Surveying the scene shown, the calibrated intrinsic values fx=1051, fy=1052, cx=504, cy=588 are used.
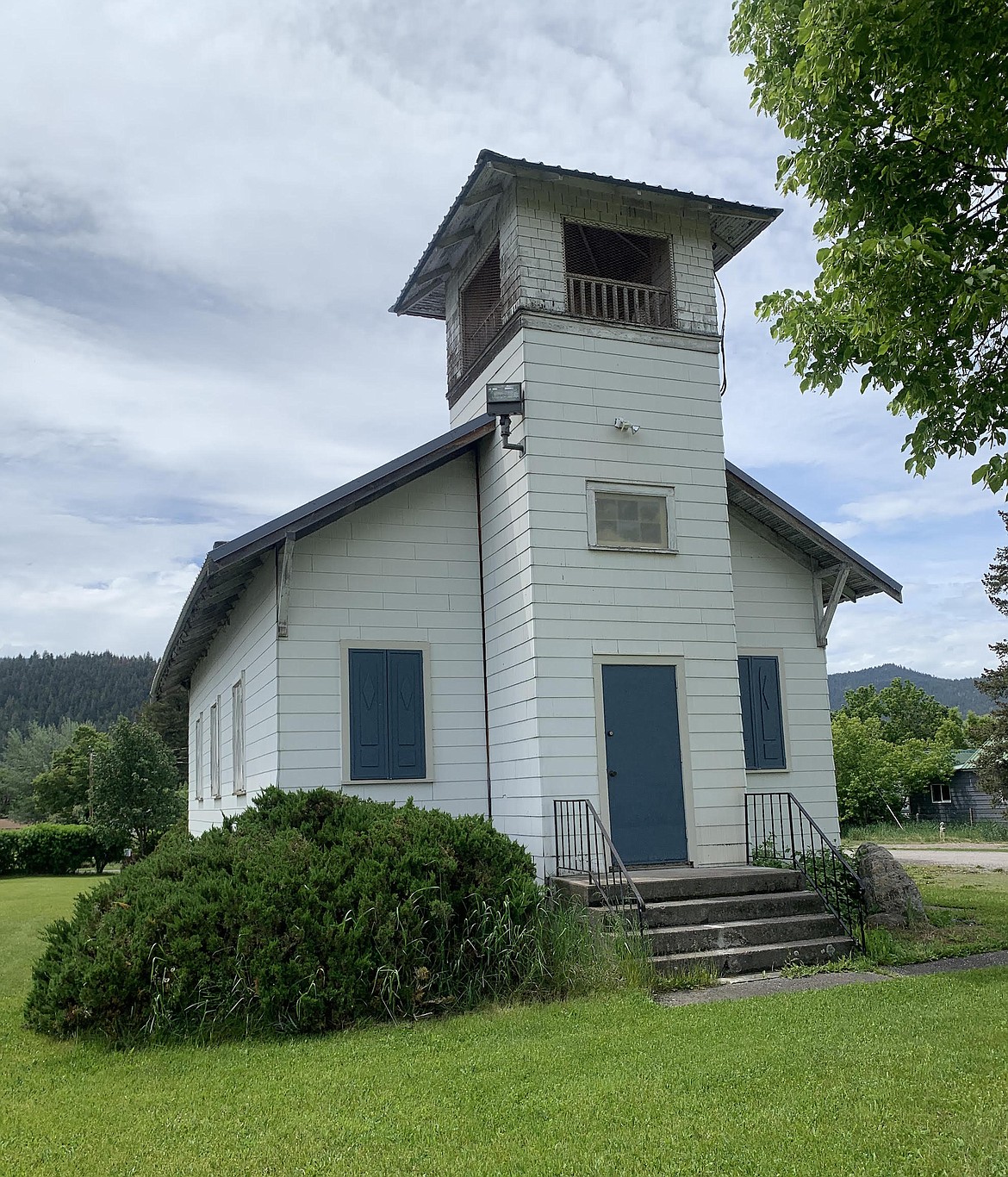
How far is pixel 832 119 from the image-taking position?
7.20m

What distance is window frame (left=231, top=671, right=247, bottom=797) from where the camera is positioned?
1367 centimetres

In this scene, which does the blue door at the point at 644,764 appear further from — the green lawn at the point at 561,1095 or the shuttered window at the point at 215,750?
the shuttered window at the point at 215,750

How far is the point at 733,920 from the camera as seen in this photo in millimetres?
9344

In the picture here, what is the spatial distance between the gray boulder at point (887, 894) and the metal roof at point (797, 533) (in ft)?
12.4

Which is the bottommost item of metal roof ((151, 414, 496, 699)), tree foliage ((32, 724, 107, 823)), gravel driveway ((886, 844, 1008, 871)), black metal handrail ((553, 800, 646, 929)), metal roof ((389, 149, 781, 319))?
gravel driveway ((886, 844, 1008, 871))

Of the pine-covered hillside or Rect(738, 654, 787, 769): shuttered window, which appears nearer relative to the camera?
Rect(738, 654, 787, 769): shuttered window

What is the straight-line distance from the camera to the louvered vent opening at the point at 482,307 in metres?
12.6

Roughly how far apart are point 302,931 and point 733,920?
3.97m

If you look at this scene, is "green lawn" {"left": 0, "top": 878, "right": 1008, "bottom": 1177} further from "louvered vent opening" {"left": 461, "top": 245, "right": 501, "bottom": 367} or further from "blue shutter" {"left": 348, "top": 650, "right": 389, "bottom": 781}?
"louvered vent opening" {"left": 461, "top": 245, "right": 501, "bottom": 367}

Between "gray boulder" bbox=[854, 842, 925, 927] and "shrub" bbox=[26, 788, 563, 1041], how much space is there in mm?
4042

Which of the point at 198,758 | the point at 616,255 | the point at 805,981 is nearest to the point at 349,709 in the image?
the point at 805,981

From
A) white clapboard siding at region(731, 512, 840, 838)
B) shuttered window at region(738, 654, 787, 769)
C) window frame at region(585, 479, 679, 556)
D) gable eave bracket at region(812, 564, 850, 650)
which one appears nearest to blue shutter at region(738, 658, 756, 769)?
shuttered window at region(738, 654, 787, 769)

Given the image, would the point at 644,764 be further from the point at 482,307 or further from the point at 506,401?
the point at 482,307

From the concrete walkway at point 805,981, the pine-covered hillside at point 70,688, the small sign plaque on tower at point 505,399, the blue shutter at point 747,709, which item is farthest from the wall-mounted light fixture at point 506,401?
the pine-covered hillside at point 70,688
